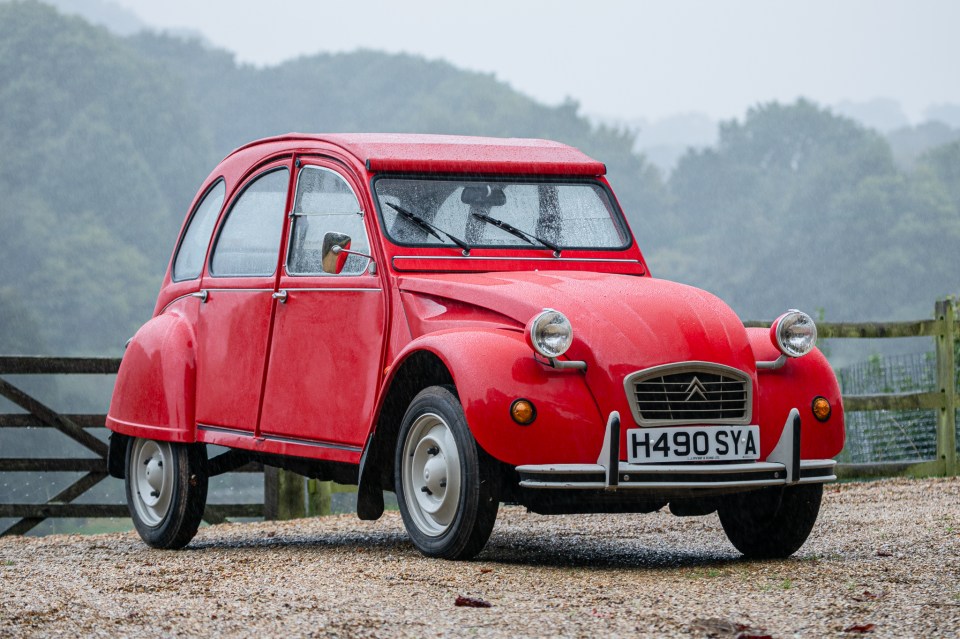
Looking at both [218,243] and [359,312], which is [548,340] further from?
[218,243]

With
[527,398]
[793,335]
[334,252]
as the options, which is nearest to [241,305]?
[334,252]

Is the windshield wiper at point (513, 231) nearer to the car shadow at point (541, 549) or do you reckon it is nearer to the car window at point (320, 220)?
the car window at point (320, 220)

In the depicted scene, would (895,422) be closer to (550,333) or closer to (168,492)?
(168,492)

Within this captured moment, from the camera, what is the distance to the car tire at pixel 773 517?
659 centimetres

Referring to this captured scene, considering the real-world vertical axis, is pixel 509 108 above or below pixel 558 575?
above

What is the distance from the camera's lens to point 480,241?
283 inches

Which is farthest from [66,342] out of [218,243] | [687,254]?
[218,243]

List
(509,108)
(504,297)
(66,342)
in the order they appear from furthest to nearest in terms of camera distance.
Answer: (509,108)
(66,342)
(504,297)

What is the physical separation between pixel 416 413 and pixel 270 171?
2.25 metres

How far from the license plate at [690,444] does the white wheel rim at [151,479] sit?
3277mm

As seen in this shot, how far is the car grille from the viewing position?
19.6 feet

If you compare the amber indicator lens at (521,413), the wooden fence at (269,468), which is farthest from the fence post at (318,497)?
the amber indicator lens at (521,413)

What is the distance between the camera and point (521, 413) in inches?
232

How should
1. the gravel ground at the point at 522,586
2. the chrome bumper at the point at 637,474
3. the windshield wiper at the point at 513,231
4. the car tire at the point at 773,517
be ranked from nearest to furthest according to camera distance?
the gravel ground at the point at 522,586 → the chrome bumper at the point at 637,474 → the car tire at the point at 773,517 → the windshield wiper at the point at 513,231
